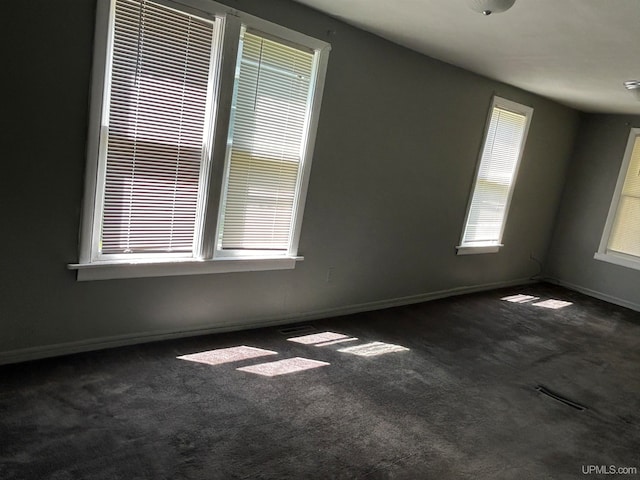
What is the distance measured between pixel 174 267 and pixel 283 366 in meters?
0.97

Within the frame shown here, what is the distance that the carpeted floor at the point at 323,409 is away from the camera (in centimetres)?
213

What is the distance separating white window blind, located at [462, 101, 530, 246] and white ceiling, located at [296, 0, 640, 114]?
2.18ft

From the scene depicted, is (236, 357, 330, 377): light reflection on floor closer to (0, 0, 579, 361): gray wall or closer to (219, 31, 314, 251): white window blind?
(0, 0, 579, 361): gray wall

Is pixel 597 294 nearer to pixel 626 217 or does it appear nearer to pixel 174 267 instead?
pixel 626 217

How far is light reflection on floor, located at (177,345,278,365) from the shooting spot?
3016 mm

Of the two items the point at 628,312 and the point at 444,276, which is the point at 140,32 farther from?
the point at 628,312

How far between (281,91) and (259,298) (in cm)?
154

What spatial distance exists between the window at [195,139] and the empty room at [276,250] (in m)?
0.01

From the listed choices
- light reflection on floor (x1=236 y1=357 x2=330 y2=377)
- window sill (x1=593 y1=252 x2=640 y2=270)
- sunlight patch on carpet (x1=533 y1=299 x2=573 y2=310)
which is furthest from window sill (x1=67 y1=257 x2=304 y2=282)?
window sill (x1=593 y1=252 x2=640 y2=270)

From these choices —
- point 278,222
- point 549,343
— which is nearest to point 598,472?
point 549,343

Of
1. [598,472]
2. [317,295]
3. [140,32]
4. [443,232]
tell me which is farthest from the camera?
[443,232]

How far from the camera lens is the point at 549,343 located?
427 centimetres

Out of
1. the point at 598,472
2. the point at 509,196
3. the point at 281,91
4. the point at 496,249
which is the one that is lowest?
the point at 598,472

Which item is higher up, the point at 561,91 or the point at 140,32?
the point at 561,91
